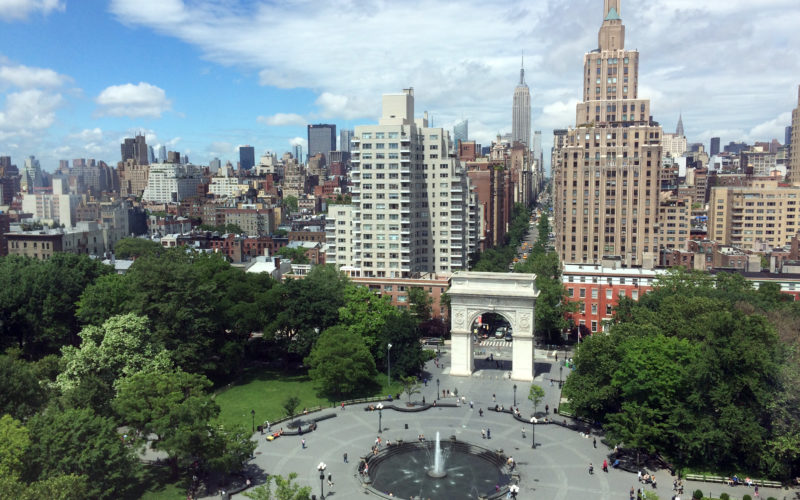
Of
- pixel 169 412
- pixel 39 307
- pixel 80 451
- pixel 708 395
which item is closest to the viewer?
pixel 80 451

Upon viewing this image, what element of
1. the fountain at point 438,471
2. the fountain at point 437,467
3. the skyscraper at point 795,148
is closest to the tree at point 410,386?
the fountain at point 438,471

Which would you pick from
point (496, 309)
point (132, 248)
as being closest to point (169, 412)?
point (496, 309)

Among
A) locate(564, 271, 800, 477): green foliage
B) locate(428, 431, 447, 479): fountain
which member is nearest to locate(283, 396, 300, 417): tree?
locate(428, 431, 447, 479): fountain

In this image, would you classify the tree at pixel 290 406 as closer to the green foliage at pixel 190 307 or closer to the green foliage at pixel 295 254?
the green foliage at pixel 190 307

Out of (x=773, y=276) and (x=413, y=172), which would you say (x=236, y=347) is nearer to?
(x=413, y=172)

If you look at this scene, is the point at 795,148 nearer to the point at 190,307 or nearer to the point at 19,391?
the point at 190,307
